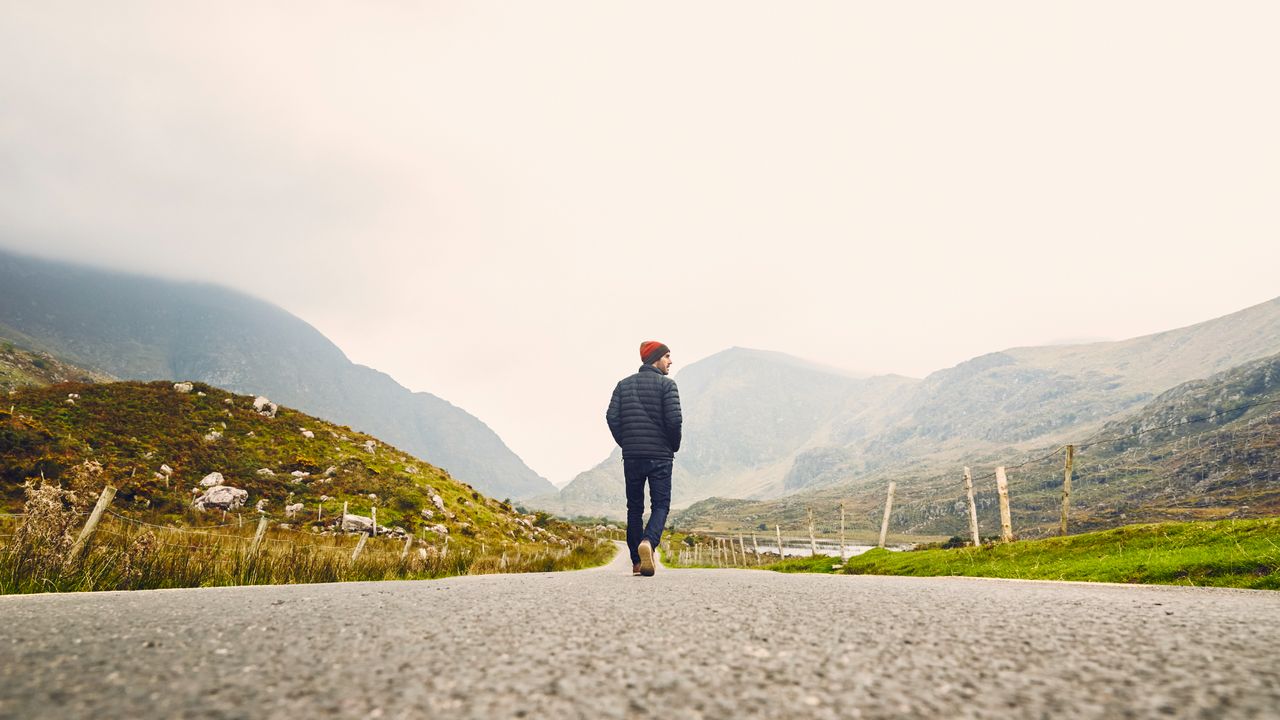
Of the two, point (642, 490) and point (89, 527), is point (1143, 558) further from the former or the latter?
point (89, 527)

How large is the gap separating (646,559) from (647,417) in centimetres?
187

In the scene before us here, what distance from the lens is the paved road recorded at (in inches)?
56.6

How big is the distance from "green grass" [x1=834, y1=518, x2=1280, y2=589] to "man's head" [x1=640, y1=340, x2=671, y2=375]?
7.05 metres

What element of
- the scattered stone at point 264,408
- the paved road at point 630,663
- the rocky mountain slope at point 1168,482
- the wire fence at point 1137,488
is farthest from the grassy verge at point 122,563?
the rocky mountain slope at point 1168,482

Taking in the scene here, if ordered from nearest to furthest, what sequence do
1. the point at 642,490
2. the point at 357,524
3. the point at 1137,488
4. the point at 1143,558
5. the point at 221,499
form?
the point at 642,490 < the point at 1143,558 < the point at 221,499 < the point at 357,524 < the point at 1137,488

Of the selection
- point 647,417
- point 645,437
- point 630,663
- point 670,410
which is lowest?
point 630,663

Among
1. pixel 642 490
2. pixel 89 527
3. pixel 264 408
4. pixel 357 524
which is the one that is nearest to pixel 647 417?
pixel 642 490

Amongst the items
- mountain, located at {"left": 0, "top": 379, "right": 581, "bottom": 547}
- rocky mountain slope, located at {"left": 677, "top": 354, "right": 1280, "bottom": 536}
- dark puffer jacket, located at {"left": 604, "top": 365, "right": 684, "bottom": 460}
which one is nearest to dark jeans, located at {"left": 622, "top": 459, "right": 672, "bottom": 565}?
dark puffer jacket, located at {"left": 604, "top": 365, "right": 684, "bottom": 460}

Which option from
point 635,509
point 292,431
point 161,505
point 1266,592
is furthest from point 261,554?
point 292,431

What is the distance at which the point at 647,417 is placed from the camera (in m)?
7.77

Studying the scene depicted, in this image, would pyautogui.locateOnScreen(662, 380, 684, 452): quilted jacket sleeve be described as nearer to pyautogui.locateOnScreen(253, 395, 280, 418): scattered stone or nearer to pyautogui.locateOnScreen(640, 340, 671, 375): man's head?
A: pyautogui.locateOnScreen(640, 340, 671, 375): man's head

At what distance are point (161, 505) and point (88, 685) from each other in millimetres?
23078

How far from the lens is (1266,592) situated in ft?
17.2

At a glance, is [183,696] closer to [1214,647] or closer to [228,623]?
[228,623]
